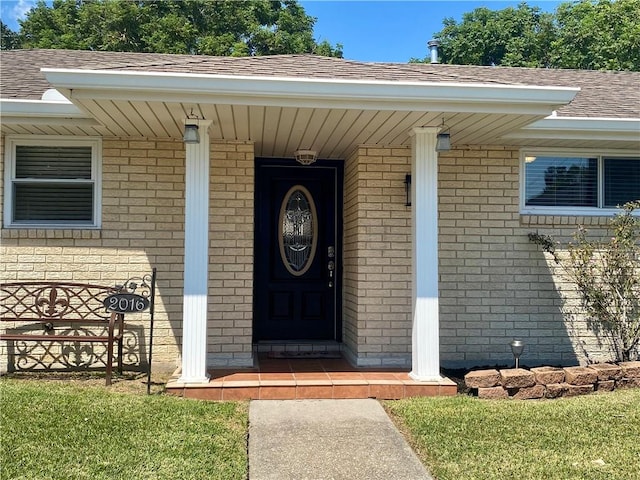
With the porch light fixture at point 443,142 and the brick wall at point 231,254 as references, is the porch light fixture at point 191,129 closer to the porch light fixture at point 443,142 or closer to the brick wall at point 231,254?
the brick wall at point 231,254

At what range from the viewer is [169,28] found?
26578mm

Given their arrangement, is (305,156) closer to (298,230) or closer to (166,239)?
(298,230)

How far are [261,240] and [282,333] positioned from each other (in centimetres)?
125

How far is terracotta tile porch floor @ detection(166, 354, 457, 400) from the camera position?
5.35 metres

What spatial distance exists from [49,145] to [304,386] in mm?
3976

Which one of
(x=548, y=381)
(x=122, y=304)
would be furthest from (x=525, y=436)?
(x=122, y=304)

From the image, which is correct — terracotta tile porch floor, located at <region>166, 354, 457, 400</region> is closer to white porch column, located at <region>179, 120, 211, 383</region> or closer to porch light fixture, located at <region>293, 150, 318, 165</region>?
white porch column, located at <region>179, 120, 211, 383</region>

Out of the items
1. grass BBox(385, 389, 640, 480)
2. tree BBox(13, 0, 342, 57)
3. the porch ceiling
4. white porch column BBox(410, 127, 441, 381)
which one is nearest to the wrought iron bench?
the porch ceiling

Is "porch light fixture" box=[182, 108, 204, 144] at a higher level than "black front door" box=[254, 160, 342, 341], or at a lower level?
higher

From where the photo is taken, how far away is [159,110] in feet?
17.2

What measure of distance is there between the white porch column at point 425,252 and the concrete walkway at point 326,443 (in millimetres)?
Result: 805

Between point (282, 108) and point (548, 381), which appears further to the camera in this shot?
point (548, 381)

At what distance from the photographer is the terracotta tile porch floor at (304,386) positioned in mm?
5352

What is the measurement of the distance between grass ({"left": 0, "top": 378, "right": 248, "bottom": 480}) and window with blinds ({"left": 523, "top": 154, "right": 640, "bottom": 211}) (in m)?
4.43
